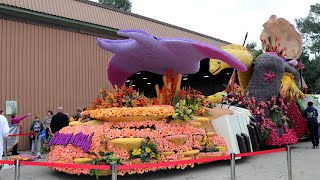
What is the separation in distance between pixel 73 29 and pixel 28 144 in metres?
5.34

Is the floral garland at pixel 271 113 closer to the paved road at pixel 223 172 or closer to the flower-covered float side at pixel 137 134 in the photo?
the paved road at pixel 223 172

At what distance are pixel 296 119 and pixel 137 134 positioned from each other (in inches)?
338

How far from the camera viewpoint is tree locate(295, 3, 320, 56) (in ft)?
184

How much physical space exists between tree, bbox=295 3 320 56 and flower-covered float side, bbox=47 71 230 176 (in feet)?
165

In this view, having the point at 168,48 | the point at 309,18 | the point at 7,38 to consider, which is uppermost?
the point at 309,18

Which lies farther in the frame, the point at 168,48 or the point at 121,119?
the point at 168,48

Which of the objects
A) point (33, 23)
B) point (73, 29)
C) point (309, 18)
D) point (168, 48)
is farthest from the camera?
point (309, 18)

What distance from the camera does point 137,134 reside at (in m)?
8.71

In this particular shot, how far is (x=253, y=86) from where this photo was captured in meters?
13.4

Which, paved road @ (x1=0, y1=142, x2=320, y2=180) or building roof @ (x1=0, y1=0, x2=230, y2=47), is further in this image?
building roof @ (x1=0, y1=0, x2=230, y2=47)

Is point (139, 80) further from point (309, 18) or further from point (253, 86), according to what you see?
point (309, 18)

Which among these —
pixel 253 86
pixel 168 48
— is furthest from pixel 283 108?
pixel 168 48

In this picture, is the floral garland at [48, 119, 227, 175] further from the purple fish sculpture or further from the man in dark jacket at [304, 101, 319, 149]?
the man in dark jacket at [304, 101, 319, 149]

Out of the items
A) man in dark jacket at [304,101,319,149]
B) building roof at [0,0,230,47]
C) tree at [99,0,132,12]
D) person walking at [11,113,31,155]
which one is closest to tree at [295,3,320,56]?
tree at [99,0,132,12]
